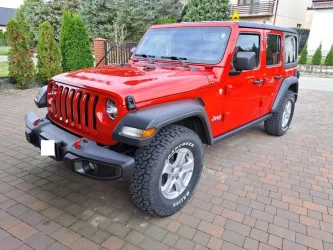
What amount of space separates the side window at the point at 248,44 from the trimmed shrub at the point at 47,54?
692 cm

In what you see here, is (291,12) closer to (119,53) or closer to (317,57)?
(317,57)

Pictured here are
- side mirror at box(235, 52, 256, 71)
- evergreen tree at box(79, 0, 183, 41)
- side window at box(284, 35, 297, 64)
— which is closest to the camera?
side mirror at box(235, 52, 256, 71)

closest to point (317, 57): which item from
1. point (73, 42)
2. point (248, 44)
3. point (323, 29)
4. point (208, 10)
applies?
point (323, 29)

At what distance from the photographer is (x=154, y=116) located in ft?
7.03

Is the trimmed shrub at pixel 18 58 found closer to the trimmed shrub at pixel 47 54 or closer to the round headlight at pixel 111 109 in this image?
the trimmed shrub at pixel 47 54

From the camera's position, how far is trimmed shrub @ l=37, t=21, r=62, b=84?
26.8 ft

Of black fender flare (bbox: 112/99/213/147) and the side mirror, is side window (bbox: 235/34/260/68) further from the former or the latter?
black fender flare (bbox: 112/99/213/147)

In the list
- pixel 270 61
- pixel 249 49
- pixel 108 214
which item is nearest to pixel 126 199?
pixel 108 214

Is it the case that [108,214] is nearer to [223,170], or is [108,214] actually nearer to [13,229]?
[13,229]

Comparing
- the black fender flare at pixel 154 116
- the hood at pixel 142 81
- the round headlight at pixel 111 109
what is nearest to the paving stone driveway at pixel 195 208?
the black fender flare at pixel 154 116

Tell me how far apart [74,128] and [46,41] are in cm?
691

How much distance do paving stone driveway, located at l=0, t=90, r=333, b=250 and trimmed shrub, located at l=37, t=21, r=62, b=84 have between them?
4.77 meters

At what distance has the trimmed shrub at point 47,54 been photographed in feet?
26.8

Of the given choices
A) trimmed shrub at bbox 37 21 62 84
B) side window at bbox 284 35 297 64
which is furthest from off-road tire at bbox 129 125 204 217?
trimmed shrub at bbox 37 21 62 84
